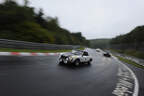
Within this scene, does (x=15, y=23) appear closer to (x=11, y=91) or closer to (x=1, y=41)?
(x=1, y=41)

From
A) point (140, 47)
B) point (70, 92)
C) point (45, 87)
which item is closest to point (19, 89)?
point (45, 87)

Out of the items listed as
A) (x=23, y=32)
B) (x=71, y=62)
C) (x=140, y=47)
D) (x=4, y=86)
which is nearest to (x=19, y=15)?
(x=23, y=32)

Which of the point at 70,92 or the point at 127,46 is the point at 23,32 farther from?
the point at 127,46

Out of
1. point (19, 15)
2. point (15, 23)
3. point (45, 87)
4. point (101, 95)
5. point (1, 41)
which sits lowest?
point (101, 95)

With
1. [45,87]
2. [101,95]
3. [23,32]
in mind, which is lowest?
[101,95]

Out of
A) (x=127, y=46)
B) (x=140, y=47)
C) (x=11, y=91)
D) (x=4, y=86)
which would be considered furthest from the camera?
(x=127, y=46)

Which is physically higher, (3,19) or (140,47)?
(3,19)

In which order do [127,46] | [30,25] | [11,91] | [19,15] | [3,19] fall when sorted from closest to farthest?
1. [11,91]
2. [3,19]
3. [19,15]
4. [30,25]
5. [127,46]

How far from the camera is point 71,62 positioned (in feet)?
27.0

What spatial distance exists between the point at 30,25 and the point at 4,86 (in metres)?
16.8

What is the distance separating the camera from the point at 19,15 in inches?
683

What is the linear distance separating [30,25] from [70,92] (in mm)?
17469

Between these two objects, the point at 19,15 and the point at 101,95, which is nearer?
the point at 101,95

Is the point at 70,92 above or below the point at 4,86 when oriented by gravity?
below
